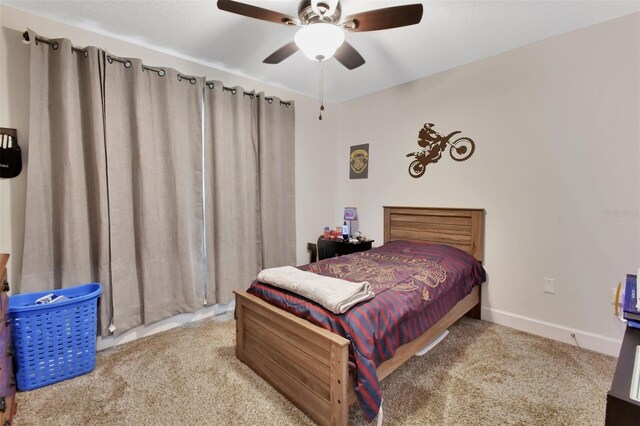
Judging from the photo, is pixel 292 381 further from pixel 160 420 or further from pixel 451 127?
pixel 451 127

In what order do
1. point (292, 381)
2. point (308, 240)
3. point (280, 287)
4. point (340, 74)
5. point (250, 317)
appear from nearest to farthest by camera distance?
point (292, 381)
point (280, 287)
point (250, 317)
point (340, 74)
point (308, 240)

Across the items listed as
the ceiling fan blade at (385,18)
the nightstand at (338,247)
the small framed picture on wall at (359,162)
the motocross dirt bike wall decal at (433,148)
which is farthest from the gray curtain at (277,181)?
the ceiling fan blade at (385,18)

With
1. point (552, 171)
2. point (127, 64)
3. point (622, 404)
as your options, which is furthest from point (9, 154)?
point (552, 171)

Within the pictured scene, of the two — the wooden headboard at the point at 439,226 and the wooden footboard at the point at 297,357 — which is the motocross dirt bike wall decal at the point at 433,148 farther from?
the wooden footboard at the point at 297,357

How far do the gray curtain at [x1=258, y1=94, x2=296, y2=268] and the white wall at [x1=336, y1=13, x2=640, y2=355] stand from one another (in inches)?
58.2

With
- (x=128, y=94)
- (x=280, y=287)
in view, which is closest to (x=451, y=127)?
(x=280, y=287)

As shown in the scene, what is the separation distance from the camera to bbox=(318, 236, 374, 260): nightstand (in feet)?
11.2

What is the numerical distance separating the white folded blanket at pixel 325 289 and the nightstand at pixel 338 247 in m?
1.50

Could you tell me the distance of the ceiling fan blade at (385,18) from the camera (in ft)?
5.13

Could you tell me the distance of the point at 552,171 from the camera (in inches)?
94.0

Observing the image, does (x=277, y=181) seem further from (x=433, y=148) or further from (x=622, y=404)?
(x=622, y=404)

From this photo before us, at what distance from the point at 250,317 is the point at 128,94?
2007 millimetres

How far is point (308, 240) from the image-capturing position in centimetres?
379

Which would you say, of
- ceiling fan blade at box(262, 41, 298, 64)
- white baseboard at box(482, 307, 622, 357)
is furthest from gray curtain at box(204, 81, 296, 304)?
white baseboard at box(482, 307, 622, 357)
